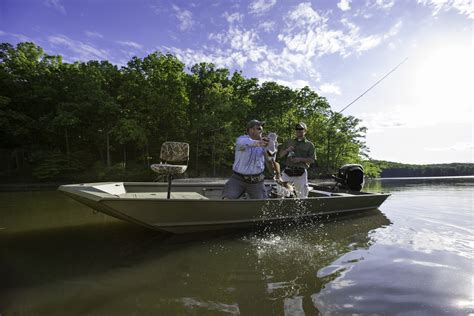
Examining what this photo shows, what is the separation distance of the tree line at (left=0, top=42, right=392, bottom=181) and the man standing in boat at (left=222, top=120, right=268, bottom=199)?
17.7 m

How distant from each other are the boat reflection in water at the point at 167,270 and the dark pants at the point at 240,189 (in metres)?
0.81

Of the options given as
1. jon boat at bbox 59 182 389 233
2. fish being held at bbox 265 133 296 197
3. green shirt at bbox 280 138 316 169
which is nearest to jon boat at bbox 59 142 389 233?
jon boat at bbox 59 182 389 233

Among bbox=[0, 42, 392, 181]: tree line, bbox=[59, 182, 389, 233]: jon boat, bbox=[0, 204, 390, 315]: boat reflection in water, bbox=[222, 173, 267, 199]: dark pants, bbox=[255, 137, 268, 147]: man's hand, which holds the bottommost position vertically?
bbox=[0, 204, 390, 315]: boat reflection in water

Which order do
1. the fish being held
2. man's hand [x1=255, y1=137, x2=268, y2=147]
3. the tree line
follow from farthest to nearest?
the tree line → the fish being held → man's hand [x1=255, y1=137, x2=268, y2=147]

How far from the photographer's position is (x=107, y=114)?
24891mm

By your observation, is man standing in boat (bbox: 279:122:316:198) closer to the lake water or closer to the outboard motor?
the lake water

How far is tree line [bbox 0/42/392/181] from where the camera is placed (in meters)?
23.0

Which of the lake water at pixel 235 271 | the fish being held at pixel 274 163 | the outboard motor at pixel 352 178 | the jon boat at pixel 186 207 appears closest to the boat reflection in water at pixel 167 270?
the lake water at pixel 235 271

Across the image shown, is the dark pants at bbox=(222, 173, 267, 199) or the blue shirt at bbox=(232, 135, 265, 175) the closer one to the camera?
the blue shirt at bbox=(232, 135, 265, 175)

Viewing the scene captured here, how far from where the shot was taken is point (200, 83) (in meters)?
26.9

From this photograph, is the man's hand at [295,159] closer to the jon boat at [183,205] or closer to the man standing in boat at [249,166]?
the jon boat at [183,205]

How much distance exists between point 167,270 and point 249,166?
2467 mm

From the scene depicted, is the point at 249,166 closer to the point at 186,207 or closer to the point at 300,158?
the point at 186,207

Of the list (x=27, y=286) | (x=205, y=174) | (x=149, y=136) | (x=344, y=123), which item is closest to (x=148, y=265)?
(x=27, y=286)
